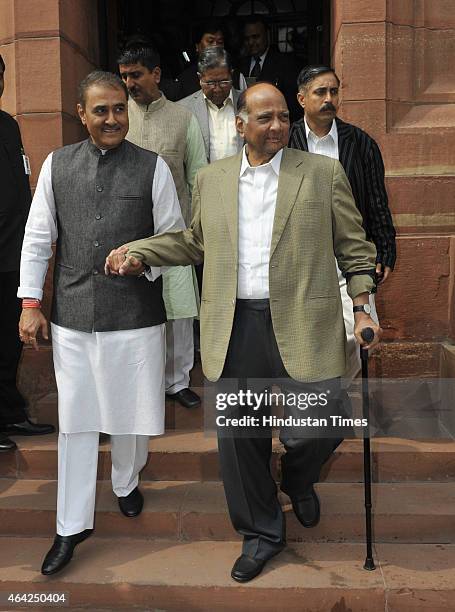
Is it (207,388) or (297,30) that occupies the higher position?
(297,30)

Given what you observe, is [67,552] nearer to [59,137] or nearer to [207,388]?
[207,388]

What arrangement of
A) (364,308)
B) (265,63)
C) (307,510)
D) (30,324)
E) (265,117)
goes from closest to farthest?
(265,117)
(364,308)
(30,324)
(307,510)
(265,63)

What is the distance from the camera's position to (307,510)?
12.6 ft

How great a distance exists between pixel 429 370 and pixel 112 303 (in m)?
2.55

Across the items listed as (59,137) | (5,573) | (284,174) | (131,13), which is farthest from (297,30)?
(5,573)

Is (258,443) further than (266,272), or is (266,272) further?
(258,443)

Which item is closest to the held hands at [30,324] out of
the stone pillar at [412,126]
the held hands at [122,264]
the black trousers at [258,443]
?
the held hands at [122,264]

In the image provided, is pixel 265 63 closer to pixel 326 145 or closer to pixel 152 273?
pixel 326 145

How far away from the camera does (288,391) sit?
138 inches

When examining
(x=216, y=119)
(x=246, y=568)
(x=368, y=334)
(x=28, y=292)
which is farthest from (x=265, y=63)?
(x=246, y=568)

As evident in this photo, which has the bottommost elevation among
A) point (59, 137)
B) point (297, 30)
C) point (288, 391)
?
point (288, 391)

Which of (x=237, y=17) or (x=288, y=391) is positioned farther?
(x=237, y=17)

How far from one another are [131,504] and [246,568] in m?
0.79

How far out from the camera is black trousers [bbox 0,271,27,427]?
4.64 meters
